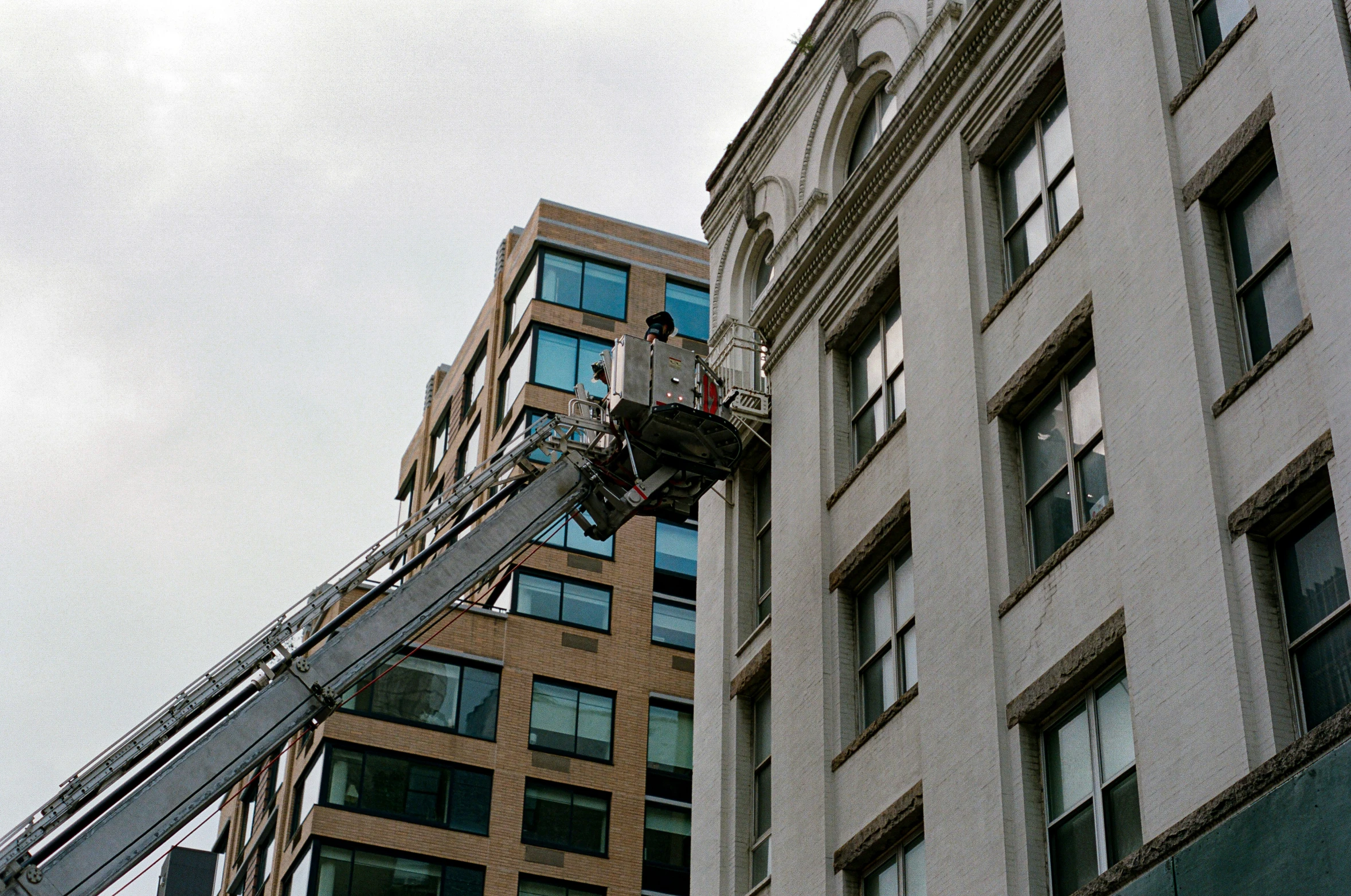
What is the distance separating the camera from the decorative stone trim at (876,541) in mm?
23250

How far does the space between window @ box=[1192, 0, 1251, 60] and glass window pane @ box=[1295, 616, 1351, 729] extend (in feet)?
21.7

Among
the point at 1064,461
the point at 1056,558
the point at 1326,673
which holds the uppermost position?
the point at 1064,461

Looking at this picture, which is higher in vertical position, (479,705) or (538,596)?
(538,596)

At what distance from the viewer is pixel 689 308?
55.6 m

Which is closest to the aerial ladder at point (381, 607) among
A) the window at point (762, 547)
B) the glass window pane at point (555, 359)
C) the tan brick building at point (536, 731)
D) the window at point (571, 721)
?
the window at point (762, 547)

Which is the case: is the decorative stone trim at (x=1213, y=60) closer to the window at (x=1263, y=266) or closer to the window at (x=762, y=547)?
the window at (x=1263, y=266)

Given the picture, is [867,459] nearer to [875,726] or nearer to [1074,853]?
[875,726]

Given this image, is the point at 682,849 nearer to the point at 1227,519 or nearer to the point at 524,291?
the point at 524,291

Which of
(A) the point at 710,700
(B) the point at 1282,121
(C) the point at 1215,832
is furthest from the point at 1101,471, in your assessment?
(A) the point at 710,700

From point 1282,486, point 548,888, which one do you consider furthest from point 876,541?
point 548,888

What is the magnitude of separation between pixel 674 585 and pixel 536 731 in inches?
250

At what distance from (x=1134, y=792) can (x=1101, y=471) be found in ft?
11.6

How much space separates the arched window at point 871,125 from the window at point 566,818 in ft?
69.9

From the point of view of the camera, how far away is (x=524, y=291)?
5506cm
